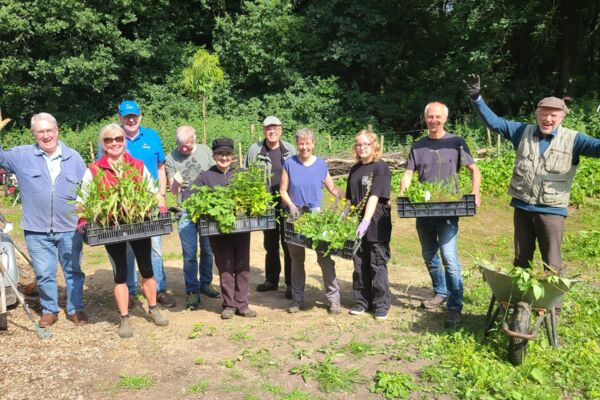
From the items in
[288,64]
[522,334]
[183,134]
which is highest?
[288,64]

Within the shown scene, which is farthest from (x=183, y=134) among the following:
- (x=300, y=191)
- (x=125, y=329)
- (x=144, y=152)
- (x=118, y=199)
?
(x=125, y=329)

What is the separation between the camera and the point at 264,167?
18.5 ft

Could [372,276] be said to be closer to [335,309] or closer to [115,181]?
[335,309]

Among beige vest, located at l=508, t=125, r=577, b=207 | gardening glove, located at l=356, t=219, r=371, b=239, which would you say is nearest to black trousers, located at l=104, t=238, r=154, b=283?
gardening glove, located at l=356, t=219, r=371, b=239

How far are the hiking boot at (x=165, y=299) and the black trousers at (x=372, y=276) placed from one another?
1.97 m

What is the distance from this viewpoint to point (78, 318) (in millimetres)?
5246

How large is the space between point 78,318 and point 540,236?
432 centimetres

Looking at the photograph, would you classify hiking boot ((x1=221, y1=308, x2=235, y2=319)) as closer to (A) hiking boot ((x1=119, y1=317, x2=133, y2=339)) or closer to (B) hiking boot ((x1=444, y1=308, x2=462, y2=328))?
(A) hiking boot ((x1=119, y1=317, x2=133, y2=339))

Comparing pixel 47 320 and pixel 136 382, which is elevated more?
pixel 47 320

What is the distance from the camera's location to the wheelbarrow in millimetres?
3871

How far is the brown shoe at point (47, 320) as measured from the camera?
5086mm

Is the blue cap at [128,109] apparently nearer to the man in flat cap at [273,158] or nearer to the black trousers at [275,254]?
the man in flat cap at [273,158]

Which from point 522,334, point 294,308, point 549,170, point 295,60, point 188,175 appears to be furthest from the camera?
point 295,60

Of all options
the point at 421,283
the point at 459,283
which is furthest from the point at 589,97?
the point at 459,283
